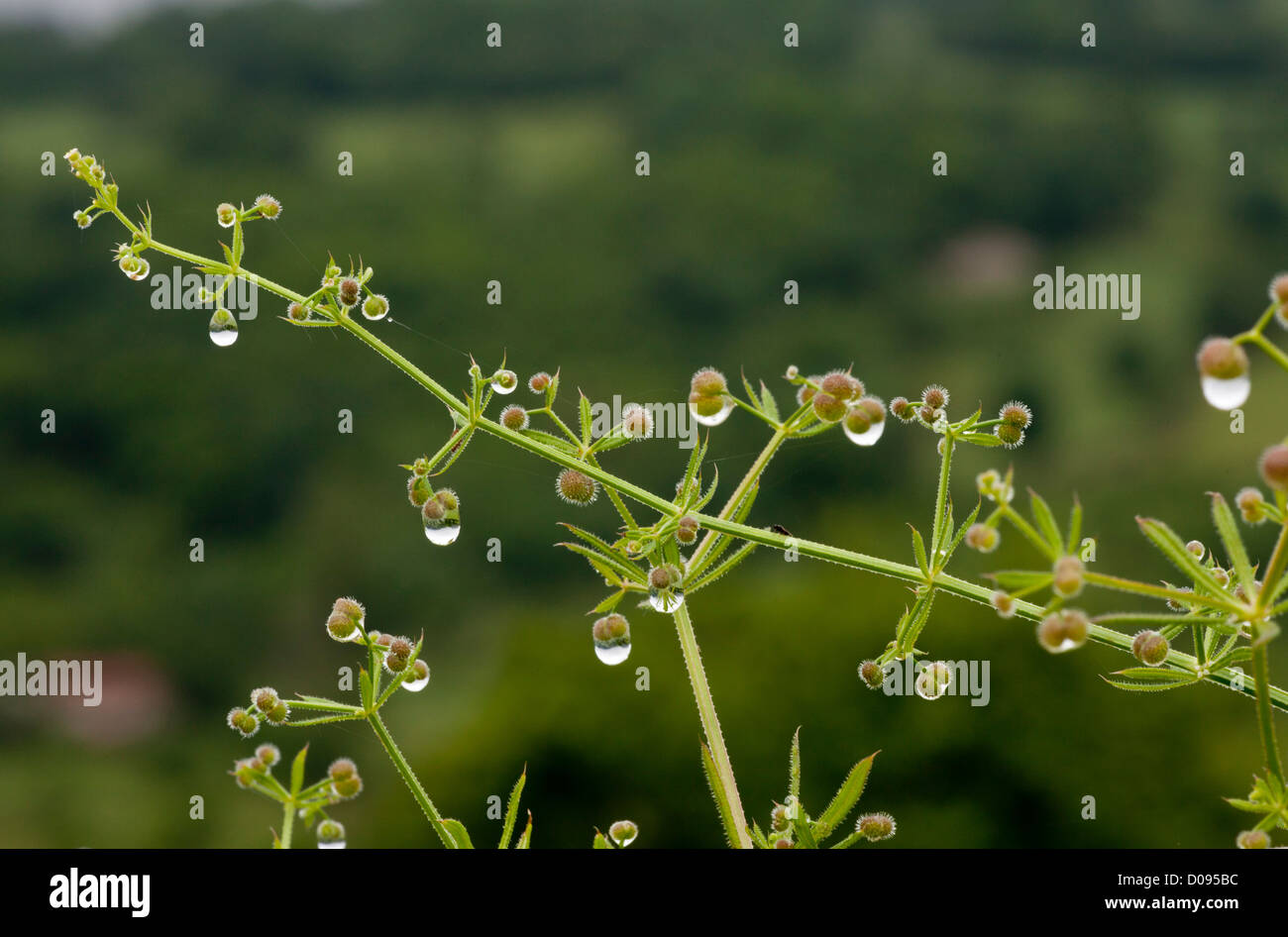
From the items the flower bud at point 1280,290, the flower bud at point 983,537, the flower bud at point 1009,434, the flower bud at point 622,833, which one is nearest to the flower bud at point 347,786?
the flower bud at point 622,833

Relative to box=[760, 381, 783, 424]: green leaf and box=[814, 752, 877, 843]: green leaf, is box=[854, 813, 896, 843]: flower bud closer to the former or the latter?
box=[814, 752, 877, 843]: green leaf

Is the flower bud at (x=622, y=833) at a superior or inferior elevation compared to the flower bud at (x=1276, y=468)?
inferior

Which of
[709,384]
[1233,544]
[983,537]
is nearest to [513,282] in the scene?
[709,384]

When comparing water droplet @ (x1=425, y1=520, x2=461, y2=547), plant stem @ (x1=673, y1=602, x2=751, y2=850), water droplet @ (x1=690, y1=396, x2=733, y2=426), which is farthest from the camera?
water droplet @ (x1=425, y1=520, x2=461, y2=547)

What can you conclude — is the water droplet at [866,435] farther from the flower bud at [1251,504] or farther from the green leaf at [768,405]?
the flower bud at [1251,504]

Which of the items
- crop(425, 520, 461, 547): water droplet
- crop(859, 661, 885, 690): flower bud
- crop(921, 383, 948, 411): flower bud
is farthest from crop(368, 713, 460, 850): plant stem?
crop(921, 383, 948, 411): flower bud

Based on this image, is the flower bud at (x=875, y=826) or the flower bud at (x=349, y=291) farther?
the flower bud at (x=349, y=291)

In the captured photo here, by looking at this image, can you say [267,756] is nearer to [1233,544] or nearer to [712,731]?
[712,731]

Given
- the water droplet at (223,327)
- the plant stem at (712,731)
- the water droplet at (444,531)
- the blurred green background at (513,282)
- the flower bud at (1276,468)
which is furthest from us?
the blurred green background at (513,282)
